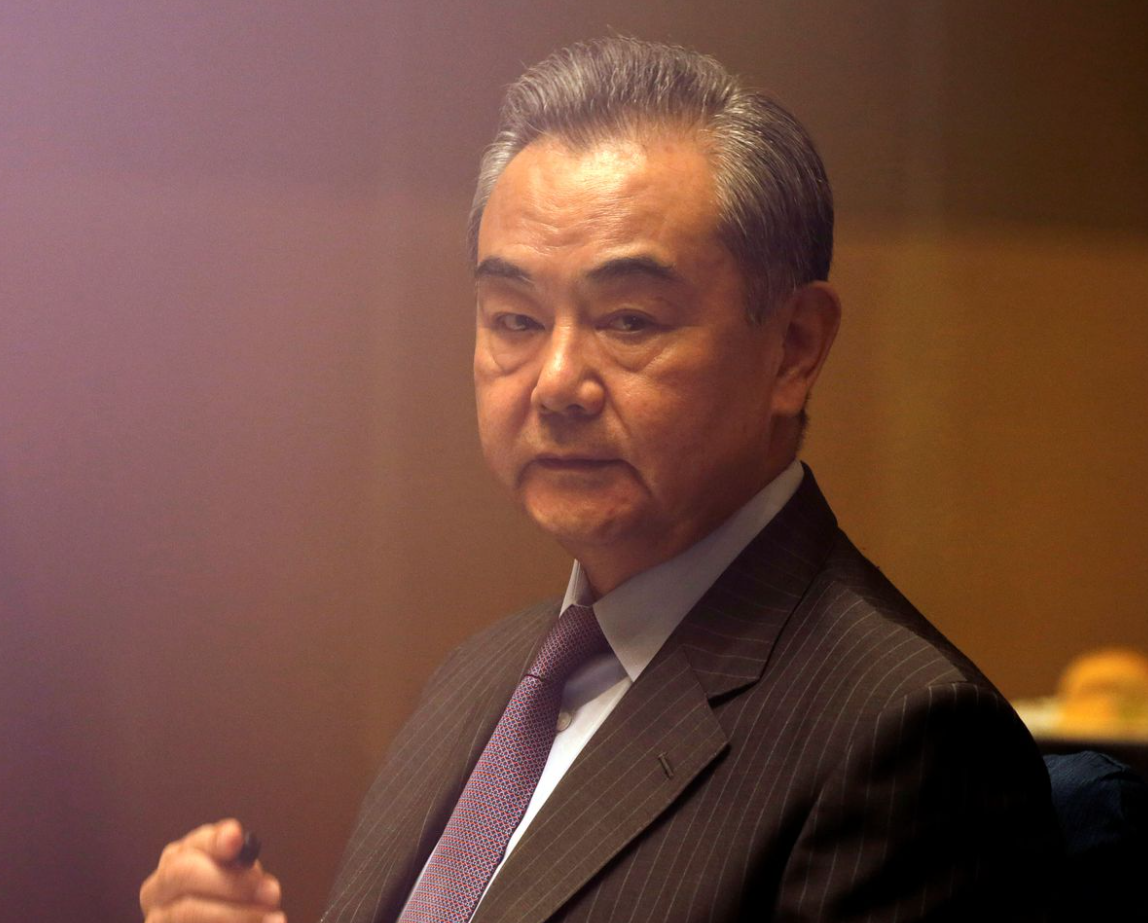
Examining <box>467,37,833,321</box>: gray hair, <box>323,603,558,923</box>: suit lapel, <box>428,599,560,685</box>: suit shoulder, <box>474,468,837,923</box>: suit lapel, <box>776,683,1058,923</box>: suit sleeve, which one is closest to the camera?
<box>776,683,1058,923</box>: suit sleeve

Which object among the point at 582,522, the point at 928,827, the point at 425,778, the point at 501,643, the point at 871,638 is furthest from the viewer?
the point at 501,643

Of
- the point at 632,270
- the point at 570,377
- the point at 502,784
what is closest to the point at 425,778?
the point at 502,784

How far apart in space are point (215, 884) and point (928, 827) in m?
0.68

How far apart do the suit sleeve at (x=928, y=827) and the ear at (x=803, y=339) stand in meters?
0.35

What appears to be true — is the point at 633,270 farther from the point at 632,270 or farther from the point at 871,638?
the point at 871,638

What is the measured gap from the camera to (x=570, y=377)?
3.88ft

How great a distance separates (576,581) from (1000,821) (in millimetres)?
487

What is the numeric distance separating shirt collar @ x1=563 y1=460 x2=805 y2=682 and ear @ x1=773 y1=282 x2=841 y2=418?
0.37 ft

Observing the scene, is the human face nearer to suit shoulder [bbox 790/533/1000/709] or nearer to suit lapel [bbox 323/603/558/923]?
suit shoulder [bbox 790/533/1000/709]

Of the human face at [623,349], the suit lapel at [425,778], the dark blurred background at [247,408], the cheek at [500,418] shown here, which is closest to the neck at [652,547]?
the human face at [623,349]

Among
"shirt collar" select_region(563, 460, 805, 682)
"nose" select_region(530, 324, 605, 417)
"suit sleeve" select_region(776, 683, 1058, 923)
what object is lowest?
"suit sleeve" select_region(776, 683, 1058, 923)

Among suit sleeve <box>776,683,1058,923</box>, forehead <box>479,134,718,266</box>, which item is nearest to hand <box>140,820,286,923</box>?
suit sleeve <box>776,683,1058,923</box>

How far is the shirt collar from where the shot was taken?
1.25 metres

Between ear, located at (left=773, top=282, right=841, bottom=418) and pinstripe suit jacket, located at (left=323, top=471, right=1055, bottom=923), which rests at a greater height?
ear, located at (left=773, top=282, right=841, bottom=418)
